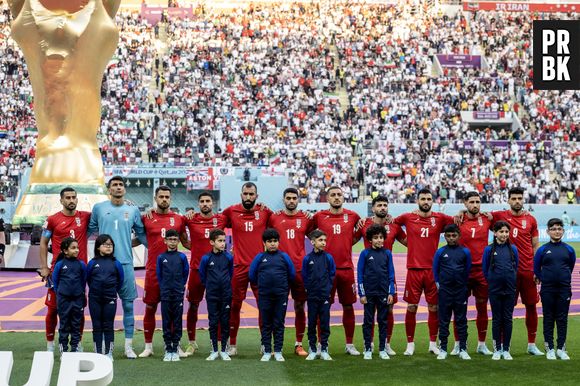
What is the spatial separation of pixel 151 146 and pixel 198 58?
9.21 meters

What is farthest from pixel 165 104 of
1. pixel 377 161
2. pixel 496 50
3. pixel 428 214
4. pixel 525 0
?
pixel 428 214

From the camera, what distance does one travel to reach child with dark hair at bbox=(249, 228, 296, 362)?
30.8 feet

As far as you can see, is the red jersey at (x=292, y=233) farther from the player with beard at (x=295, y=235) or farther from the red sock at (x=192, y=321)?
the red sock at (x=192, y=321)

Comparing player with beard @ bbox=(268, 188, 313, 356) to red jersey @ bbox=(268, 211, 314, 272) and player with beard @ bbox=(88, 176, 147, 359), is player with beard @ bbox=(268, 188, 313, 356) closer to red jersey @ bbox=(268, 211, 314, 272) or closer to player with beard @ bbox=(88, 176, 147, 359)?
red jersey @ bbox=(268, 211, 314, 272)

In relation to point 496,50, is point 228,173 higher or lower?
lower

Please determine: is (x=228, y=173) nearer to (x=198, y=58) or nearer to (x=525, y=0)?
(x=198, y=58)

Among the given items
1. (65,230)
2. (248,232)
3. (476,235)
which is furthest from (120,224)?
(476,235)

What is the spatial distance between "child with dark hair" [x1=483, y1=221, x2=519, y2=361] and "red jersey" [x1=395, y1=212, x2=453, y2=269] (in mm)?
631

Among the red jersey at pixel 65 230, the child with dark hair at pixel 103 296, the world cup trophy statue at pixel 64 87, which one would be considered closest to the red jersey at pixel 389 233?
the child with dark hair at pixel 103 296

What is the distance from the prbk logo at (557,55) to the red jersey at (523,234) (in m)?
1.77

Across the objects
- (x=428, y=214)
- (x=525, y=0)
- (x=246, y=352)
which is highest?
(x=525, y=0)

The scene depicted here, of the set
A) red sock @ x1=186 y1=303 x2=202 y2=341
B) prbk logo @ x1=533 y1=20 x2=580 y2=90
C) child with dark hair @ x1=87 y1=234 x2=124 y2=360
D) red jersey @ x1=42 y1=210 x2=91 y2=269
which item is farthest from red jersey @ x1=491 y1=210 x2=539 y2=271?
red jersey @ x1=42 y1=210 x2=91 y2=269

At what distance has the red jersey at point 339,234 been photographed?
9922 mm

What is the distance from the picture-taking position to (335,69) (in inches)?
1767
